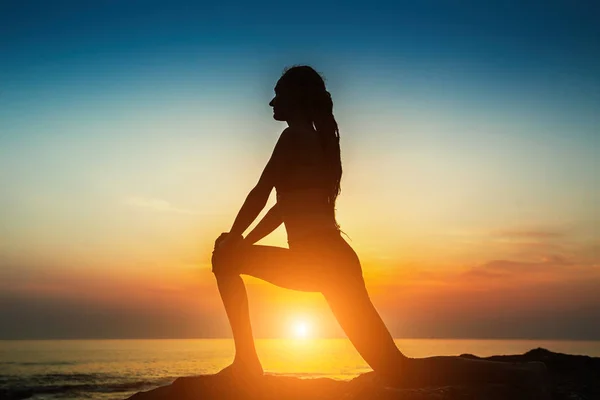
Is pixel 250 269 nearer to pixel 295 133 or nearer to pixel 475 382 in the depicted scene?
pixel 295 133

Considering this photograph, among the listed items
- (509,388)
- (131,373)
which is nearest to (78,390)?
(131,373)

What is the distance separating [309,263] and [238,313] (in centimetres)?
86

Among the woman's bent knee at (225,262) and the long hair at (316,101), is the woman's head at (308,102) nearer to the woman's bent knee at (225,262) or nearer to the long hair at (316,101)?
the long hair at (316,101)

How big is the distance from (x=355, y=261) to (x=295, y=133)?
132 cm

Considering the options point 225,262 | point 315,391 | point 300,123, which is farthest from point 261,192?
point 315,391

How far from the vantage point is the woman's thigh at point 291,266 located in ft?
18.5

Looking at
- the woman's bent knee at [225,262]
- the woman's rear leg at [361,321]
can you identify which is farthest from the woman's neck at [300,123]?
the woman's rear leg at [361,321]

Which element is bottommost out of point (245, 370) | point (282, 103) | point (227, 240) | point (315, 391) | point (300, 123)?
point (315, 391)

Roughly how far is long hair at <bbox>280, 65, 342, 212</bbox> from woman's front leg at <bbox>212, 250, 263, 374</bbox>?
4.30 ft

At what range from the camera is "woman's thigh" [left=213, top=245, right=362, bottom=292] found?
223 inches

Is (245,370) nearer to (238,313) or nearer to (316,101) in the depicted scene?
(238,313)

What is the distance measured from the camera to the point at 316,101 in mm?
6141

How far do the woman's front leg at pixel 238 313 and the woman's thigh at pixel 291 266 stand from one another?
6cm

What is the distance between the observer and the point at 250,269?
18.8 ft
